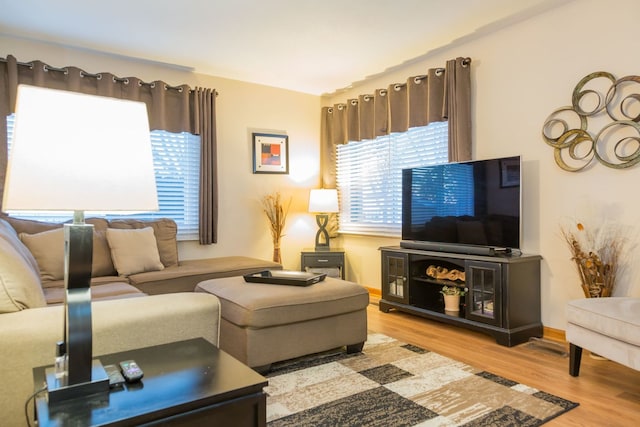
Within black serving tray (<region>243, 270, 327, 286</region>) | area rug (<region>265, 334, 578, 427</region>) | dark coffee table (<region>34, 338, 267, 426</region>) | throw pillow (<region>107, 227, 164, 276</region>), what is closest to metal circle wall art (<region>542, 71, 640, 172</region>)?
area rug (<region>265, 334, 578, 427</region>)

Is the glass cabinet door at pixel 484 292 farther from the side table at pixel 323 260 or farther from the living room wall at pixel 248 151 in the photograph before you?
the living room wall at pixel 248 151

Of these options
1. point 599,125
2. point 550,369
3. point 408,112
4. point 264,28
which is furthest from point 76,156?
point 408,112

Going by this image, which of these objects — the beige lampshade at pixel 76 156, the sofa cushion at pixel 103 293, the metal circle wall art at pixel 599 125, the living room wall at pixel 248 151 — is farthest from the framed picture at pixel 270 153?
the beige lampshade at pixel 76 156

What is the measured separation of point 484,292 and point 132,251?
2842 mm

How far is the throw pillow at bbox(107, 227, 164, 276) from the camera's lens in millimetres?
3438

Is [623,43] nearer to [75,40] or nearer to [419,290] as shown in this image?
[419,290]

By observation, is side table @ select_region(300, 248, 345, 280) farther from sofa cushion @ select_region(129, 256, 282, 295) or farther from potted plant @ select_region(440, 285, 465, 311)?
potted plant @ select_region(440, 285, 465, 311)

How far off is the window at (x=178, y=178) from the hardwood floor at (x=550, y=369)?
2.19 m

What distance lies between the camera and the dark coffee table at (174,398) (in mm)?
997

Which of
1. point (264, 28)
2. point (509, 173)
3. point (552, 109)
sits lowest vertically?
point (509, 173)

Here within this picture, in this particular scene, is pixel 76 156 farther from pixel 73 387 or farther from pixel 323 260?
pixel 323 260

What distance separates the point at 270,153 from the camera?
16.5 feet

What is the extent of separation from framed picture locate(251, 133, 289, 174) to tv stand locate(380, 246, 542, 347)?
1.92 meters

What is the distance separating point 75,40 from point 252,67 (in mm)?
1644
